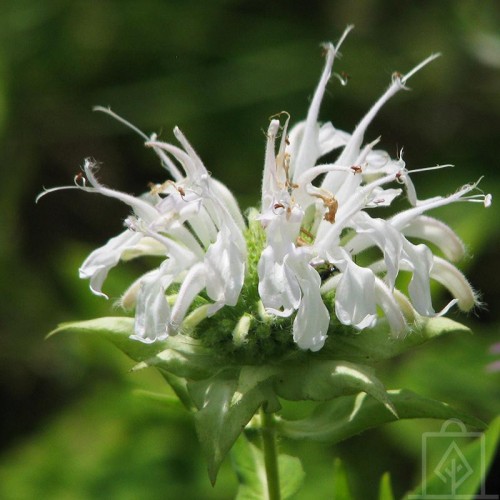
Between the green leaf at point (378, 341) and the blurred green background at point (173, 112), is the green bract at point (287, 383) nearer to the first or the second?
the green leaf at point (378, 341)

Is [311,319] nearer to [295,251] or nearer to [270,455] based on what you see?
[295,251]

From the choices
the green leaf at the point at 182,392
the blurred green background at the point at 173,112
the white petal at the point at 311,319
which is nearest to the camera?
the white petal at the point at 311,319

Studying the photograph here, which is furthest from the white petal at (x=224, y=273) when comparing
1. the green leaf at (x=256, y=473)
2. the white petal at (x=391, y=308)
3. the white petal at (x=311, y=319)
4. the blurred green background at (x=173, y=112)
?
the blurred green background at (x=173, y=112)

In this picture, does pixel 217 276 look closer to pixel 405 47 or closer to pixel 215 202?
pixel 215 202

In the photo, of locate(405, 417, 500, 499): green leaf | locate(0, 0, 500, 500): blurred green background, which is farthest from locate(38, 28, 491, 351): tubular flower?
locate(0, 0, 500, 500): blurred green background

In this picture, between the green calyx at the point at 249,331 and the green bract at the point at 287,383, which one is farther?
the green calyx at the point at 249,331

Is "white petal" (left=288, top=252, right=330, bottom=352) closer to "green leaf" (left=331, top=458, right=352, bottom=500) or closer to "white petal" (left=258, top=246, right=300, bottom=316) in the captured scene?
"white petal" (left=258, top=246, right=300, bottom=316)

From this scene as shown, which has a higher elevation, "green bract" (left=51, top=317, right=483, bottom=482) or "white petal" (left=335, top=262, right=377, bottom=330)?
Answer: "white petal" (left=335, top=262, right=377, bottom=330)
